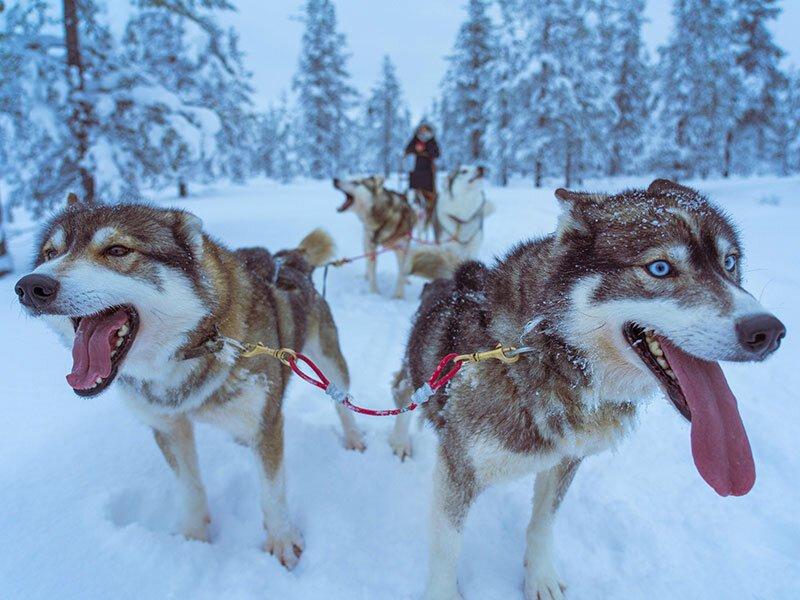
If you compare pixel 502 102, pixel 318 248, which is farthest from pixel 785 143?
pixel 318 248

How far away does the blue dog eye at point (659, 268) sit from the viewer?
3.99ft

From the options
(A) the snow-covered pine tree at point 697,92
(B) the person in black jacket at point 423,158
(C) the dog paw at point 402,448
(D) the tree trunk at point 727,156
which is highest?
(A) the snow-covered pine tree at point 697,92

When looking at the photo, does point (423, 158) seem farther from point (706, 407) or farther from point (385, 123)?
point (385, 123)

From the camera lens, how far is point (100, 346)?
4.88ft

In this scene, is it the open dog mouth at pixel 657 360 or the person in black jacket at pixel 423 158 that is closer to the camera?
the open dog mouth at pixel 657 360

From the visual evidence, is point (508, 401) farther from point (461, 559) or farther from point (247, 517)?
point (247, 517)

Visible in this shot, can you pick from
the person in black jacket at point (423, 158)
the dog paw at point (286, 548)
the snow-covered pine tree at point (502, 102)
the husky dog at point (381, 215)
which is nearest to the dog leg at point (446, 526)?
the dog paw at point (286, 548)

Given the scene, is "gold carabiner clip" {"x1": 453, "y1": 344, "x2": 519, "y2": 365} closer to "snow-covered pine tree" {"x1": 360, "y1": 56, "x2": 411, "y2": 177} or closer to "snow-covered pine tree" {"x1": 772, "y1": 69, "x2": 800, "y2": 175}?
"snow-covered pine tree" {"x1": 772, "y1": 69, "x2": 800, "y2": 175}

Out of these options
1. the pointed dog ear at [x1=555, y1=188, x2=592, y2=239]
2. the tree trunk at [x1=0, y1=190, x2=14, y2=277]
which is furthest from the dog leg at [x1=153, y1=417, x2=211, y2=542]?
the tree trunk at [x1=0, y1=190, x2=14, y2=277]

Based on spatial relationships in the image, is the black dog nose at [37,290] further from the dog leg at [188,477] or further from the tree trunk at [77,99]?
the tree trunk at [77,99]

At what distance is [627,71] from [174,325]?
89.2ft

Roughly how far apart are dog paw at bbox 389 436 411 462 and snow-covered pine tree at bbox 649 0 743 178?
20.8 meters

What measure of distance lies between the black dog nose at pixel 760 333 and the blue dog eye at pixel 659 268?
0.69 ft

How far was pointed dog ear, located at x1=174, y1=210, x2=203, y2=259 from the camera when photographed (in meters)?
1.71
